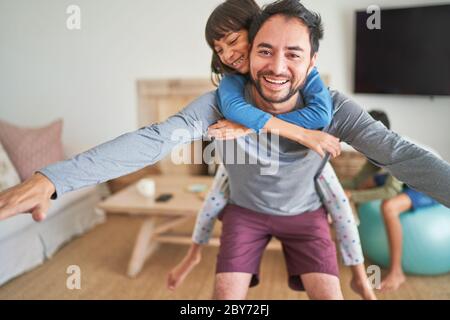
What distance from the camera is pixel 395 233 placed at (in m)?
1.64

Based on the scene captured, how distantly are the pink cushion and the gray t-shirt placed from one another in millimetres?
1152

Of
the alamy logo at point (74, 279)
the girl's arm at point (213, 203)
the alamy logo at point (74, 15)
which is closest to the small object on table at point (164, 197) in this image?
the alamy logo at point (74, 279)

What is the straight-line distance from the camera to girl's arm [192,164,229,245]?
3.53 ft

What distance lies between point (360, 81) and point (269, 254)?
0.93 metres

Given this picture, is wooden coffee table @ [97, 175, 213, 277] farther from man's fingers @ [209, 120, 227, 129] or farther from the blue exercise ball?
man's fingers @ [209, 120, 227, 129]

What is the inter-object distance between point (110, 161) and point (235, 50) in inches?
13.6

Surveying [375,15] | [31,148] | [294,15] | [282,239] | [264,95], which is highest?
[375,15]

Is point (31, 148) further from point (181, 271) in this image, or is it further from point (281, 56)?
point (281, 56)

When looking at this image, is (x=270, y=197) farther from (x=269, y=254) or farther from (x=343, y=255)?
(x=269, y=254)

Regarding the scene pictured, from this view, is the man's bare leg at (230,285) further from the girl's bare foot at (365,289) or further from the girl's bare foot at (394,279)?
the girl's bare foot at (394,279)

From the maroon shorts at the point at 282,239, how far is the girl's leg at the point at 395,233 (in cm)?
75

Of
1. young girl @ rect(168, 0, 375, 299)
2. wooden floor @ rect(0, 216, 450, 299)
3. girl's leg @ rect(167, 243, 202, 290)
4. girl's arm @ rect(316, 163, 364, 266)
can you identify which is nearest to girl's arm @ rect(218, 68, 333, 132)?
young girl @ rect(168, 0, 375, 299)

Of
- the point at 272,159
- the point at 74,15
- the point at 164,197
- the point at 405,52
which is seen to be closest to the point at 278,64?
the point at 272,159
